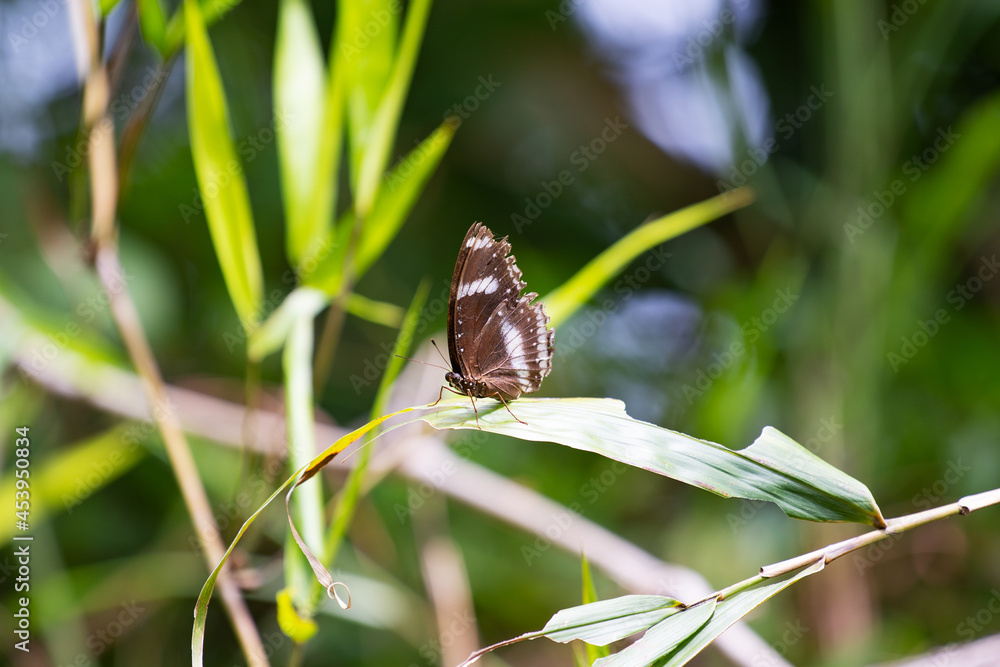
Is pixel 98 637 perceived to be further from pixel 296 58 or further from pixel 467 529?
pixel 296 58

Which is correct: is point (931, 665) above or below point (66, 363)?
below

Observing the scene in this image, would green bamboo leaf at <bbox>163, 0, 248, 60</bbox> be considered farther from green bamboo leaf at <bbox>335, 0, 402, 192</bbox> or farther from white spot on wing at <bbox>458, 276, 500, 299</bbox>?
white spot on wing at <bbox>458, 276, 500, 299</bbox>

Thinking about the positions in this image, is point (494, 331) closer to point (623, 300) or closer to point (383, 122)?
point (383, 122)

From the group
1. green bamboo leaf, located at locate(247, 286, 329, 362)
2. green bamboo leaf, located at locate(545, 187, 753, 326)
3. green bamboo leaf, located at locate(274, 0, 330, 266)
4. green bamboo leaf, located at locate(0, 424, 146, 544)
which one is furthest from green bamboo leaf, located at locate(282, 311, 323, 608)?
green bamboo leaf, located at locate(0, 424, 146, 544)

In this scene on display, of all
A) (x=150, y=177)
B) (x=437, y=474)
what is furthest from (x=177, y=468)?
(x=150, y=177)

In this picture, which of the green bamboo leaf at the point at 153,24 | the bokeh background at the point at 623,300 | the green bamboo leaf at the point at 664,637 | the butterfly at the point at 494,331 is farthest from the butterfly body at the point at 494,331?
the bokeh background at the point at 623,300

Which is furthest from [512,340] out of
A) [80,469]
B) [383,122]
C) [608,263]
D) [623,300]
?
[623,300]
